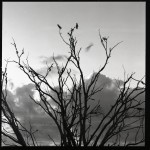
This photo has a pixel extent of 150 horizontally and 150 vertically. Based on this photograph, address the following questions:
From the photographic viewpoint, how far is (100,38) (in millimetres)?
2500

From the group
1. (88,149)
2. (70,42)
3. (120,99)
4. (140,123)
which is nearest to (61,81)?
(70,42)

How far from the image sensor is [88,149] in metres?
1.33

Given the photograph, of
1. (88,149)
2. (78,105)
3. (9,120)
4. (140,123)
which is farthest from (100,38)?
(88,149)

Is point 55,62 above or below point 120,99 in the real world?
above

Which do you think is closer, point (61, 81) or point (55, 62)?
point (61, 81)

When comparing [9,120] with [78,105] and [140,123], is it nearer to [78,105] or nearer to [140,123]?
[78,105]
